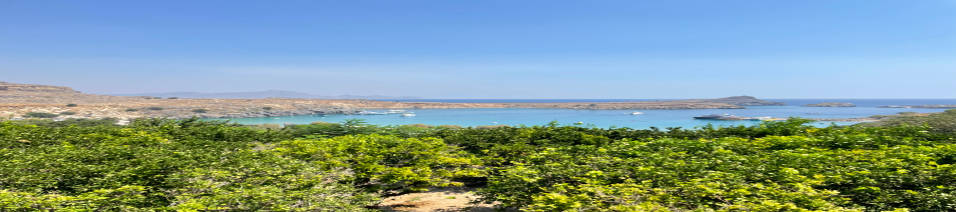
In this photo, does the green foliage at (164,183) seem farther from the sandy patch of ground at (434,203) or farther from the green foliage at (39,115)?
the green foliage at (39,115)

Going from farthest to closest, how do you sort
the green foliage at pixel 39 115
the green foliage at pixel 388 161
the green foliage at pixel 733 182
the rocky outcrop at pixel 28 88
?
1. the rocky outcrop at pixel 28 88
2. the green foliage at pixel 39 115
3. the green foliage at pixel 388 161
4. the green foliage at pixel 733 182

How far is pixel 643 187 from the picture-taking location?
19.6 feet

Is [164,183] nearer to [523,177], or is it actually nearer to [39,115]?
[523,177]

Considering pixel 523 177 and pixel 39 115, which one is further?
pixel 39 115

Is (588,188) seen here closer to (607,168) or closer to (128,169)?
(607,168)

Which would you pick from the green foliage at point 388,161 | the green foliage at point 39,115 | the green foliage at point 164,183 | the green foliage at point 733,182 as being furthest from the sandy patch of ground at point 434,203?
the green foliage at point 39,115

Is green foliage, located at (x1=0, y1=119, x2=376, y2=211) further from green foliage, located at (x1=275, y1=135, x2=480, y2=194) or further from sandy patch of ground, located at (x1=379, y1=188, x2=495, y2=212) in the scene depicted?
sandy patch of ground, located at (x1=379, y1=188, x2=495, y2=212)

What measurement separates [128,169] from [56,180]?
38.0 inches

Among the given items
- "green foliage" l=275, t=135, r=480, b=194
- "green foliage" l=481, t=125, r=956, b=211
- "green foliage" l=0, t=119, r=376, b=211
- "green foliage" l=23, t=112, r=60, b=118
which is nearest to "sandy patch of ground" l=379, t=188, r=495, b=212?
"green foliage" l=275, t=135, r=480, b=194

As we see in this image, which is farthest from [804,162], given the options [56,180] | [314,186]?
[56,180]

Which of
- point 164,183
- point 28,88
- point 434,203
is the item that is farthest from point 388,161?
point 28,88

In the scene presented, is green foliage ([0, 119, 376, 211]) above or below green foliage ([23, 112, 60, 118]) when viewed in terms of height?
above

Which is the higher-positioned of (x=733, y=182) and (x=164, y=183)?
(x=733, y=182)

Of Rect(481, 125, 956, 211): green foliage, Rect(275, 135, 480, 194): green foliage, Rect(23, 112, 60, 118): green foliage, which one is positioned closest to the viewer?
Rect(481, 125, 956, 211): green foliage
